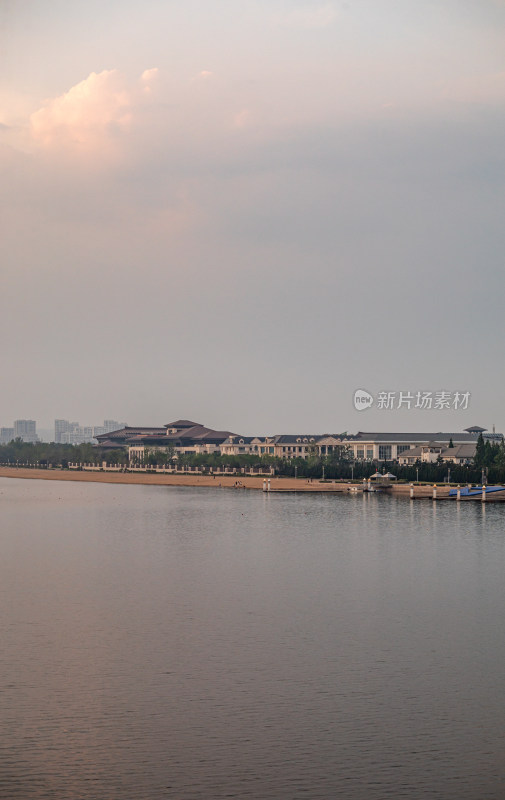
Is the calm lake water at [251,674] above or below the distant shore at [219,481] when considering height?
below

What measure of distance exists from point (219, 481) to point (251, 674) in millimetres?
119629

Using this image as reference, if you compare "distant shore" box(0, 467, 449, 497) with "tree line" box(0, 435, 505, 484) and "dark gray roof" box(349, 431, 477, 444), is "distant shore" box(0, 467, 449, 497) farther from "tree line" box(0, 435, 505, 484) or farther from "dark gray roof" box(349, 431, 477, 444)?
"dark gray roof" box(349, 431, 477, 444)

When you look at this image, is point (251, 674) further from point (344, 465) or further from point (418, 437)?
point (418, 437)

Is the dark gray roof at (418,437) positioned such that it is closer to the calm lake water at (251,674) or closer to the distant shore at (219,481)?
the distant shore at (219,481)

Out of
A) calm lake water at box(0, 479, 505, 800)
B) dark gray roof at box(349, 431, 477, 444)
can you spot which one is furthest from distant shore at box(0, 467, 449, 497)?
calm lake water at box(0, 479, 505, 800)

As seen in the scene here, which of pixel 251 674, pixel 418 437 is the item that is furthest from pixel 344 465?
pixel 251 674

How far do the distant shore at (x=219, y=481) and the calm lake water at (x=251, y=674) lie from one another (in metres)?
61.5

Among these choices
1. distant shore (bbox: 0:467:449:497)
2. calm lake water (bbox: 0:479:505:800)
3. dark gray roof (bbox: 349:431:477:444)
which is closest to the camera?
calm lake water (bbox: 0:479:505:800)

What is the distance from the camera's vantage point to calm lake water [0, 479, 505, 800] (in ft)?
59.2

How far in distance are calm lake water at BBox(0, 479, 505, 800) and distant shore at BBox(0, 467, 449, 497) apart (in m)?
61.5

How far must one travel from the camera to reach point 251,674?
24.6m

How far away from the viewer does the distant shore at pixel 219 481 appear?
114 m

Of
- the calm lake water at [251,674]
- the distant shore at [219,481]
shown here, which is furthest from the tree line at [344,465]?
the calm lake water at [251,674]

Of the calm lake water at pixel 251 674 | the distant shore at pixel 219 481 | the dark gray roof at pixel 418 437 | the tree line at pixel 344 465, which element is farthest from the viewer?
the dark gray roof at pixel 418 437
